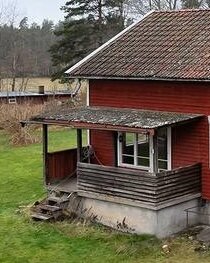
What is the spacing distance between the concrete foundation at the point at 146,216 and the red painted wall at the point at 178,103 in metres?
0.89

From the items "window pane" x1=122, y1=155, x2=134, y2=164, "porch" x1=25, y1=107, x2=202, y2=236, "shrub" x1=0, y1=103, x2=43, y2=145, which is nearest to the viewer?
"porch" x1=25, y1=107, x2=202, y2=236

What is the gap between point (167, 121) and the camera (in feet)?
51.6

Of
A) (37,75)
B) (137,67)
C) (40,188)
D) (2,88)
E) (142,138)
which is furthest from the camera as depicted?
(37,75)

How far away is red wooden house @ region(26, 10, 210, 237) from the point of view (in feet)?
52.0

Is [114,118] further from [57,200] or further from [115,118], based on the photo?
→ [57,200]

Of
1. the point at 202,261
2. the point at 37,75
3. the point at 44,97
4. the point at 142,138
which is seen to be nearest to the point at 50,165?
the point at 142,138

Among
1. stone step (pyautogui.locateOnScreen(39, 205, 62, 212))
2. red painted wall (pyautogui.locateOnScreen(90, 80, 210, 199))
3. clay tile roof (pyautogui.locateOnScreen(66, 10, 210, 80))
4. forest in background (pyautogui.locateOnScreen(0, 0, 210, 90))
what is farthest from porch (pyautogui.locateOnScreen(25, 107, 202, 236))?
forest in background (pyautogui.locateOnScreen(0, 0, 210, 90))

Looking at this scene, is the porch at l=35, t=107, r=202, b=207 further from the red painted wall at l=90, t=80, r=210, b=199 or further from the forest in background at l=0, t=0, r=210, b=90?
the forest in background at l=0, t=0, r=210, b=90

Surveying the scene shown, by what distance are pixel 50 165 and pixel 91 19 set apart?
37.4 m

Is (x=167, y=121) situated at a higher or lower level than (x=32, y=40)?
lower

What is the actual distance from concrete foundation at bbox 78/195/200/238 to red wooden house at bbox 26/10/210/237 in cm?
3

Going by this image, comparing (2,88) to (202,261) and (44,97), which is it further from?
(202,261)

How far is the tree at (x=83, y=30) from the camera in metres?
52.8

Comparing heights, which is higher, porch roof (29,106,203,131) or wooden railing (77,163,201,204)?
porch roof (29,106,203,131)
